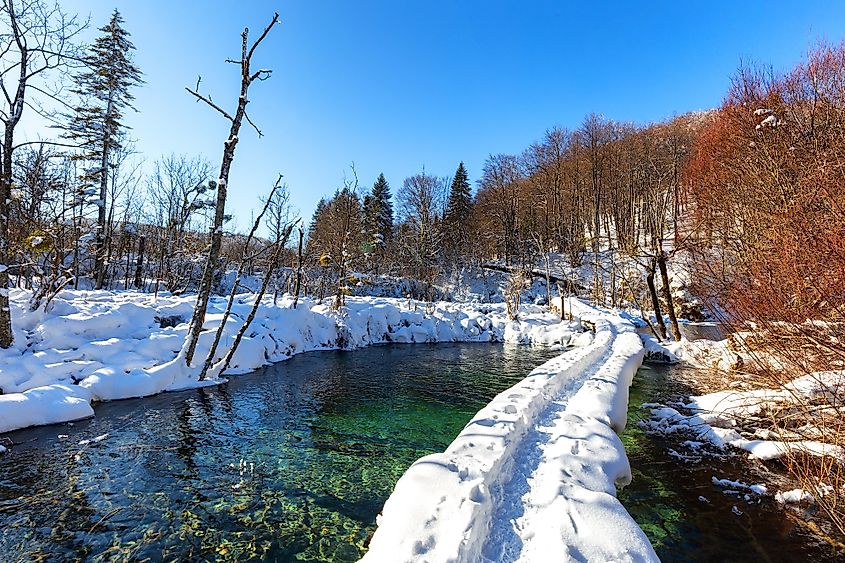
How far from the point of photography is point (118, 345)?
31.2ft

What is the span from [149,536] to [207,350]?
7.74 m

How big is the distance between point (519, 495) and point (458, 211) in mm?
39459

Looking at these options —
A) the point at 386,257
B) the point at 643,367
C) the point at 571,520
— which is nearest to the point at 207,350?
the point at 571,520

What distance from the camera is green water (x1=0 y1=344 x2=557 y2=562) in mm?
3908

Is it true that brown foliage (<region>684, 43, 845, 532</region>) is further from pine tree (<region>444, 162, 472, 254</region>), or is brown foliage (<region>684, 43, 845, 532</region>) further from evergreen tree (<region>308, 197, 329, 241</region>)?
evergreen tree (<region>308, 197, 329, 241</region>)

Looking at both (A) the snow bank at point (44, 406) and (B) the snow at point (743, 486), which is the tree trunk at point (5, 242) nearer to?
(A) the snow bank at point (44, 406)

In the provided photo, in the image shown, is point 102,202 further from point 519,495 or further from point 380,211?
point 380,211

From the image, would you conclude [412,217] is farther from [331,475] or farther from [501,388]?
[331,475]

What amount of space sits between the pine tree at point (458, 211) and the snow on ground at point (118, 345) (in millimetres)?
23320

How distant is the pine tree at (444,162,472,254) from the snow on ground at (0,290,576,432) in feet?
76.5

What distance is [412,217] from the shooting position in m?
38.6

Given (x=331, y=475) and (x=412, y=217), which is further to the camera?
(x=412, y=217)

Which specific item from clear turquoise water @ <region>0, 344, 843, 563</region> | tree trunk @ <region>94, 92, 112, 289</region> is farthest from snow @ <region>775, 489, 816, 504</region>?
tree trunk @ <region>94, 92, 112, 289</region>

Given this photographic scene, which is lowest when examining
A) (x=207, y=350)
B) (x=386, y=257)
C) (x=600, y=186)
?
(x=207, y=350)
